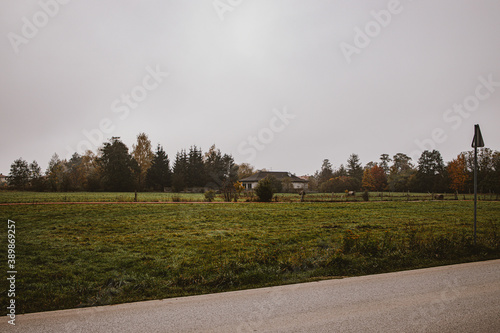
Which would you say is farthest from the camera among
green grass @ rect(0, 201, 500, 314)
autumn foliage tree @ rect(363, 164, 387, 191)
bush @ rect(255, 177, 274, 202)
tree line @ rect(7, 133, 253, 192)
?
autumn foliage tree @ rect(363, 164, 387, 191)

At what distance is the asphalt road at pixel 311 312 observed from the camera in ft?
11.8

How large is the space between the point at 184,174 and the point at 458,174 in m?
58.6

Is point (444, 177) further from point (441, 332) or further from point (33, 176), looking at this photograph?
point (33, 176)

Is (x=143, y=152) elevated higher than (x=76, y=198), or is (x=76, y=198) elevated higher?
(x=143, y=152)

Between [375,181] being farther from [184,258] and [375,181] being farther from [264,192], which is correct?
Answer: [184,258]

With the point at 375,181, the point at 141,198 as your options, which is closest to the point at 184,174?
the point at 141,198

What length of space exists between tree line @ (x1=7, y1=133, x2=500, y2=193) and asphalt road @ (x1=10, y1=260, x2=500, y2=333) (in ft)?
129

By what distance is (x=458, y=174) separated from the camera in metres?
57.7

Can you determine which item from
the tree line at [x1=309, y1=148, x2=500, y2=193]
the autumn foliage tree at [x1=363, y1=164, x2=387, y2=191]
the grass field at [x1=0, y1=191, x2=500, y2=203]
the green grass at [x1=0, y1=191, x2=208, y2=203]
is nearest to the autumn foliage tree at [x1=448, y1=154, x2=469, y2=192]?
the tree line at [x1=309, y1=148, x2=500, y2=193]

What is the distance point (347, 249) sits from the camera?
739 cm

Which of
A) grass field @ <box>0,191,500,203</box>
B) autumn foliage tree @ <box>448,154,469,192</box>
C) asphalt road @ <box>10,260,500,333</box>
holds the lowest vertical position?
grass field @ <box>0,191,500,203</box>

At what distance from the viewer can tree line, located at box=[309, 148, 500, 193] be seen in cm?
5381

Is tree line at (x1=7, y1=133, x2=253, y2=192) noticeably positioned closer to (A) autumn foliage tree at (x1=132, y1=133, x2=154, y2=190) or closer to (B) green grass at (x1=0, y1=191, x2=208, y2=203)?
(A) autumn foliage tree at (x1=132, y1=133, x2=154, y2=190)

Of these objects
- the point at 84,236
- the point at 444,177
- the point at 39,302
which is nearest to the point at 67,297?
the point at 39,302
